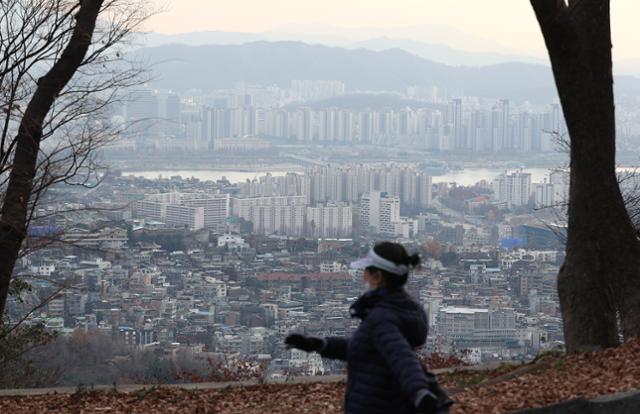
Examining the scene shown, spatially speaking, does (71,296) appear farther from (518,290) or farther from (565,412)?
(565,412)

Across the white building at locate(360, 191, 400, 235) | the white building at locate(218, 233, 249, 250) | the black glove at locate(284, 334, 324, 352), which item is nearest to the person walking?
the black glove at locate(284, 334, 324, 352)

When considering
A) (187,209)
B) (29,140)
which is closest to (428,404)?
(29,140)

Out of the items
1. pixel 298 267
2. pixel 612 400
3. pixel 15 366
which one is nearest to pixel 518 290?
pixel 298 267

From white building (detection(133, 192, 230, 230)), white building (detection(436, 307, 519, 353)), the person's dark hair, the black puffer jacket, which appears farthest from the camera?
white building (detection(133, 192, 230, 230))

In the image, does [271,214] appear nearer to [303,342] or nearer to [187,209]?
[187,209]

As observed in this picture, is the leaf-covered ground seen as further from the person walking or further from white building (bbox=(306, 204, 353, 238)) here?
white building (bbox=(306, 204, 353, 238))
